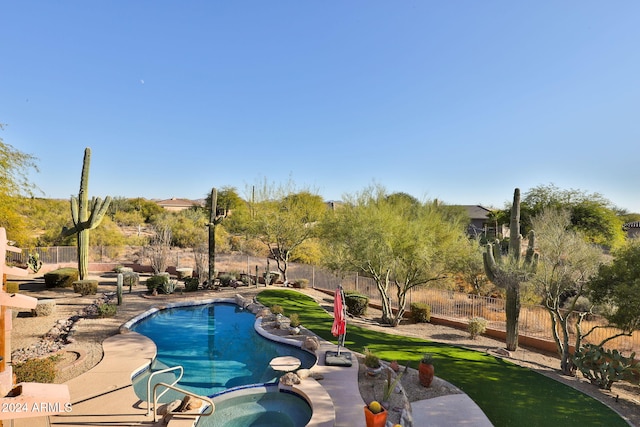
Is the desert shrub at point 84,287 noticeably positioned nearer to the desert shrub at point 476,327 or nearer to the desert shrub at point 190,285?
the desert shrub at point 190,285

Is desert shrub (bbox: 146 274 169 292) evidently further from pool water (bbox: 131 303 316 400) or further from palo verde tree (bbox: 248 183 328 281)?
palo verde tree (bbox: 248 183 328 281)

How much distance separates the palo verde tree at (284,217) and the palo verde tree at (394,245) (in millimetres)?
5887

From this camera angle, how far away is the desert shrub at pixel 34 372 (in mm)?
7684

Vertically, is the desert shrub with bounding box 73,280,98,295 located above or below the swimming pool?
above

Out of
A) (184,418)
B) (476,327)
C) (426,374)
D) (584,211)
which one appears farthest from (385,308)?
(584,211)

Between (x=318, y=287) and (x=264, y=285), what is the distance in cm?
398

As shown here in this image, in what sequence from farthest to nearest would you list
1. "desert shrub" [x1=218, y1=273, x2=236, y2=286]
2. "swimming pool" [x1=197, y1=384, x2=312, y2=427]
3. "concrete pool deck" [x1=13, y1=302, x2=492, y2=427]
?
"desert shrub" [x1=218, y1=273, x2=236, y2=286] < "swimming pool" [x1=197, y1=384, x2=312, y2=427] < "concrete pool deck" [x1=13, y1=302, x2=492, y2=427]

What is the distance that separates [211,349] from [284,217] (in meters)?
12.0

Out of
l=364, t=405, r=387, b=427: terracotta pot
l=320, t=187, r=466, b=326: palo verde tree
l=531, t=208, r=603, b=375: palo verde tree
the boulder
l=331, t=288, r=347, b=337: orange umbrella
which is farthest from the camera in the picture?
l=320, t=187, r=466, b=326: palo verde tree

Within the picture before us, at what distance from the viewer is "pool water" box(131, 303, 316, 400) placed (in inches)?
394

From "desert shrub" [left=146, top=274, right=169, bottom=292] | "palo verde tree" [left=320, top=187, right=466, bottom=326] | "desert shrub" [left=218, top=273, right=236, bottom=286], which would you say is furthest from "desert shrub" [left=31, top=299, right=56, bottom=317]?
"palo verde tree" [left=320, top=187, right=466, bottom=326]

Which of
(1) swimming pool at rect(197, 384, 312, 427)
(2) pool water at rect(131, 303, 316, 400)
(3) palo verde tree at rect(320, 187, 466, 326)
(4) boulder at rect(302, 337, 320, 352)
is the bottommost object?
(2) pool water at rect(131, 303, 316, 400)

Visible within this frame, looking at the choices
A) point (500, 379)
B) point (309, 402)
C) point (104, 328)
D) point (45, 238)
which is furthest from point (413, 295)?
point (45, 238)

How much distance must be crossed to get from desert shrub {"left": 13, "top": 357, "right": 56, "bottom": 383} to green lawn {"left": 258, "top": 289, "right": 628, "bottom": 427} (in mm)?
8672
